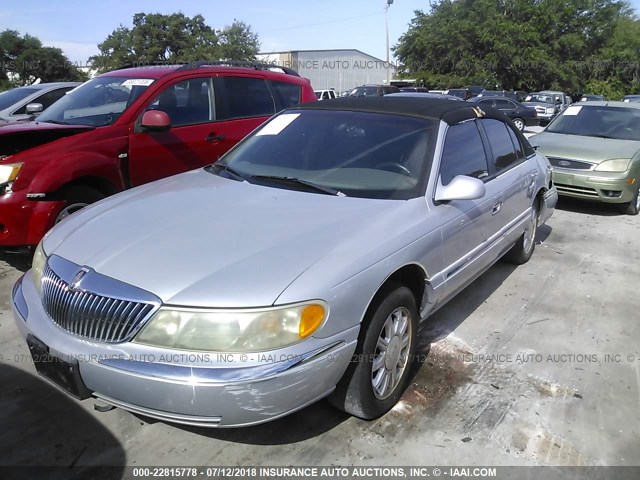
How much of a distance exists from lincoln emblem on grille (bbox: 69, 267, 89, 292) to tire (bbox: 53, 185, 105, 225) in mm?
2206

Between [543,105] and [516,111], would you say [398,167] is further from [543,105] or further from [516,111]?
[543,105]

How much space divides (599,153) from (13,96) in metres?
9.22

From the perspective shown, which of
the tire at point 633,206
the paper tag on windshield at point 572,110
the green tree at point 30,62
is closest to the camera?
the tire at point 633,206

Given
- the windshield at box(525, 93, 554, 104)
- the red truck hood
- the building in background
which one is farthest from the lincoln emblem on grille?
the building in background

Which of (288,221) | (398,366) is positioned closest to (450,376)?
(398,366)

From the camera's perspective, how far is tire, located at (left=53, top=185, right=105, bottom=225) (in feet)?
14.3

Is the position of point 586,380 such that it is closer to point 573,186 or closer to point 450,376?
point 450,376

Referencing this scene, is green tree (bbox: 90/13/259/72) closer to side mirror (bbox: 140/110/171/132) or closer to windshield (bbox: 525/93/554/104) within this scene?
windshield (bbox: 525/93/554/104)

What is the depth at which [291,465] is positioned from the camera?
Answer: 2480mm

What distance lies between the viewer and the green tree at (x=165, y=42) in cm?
5388

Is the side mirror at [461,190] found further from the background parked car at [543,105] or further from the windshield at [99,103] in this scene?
the background parked car at [543,105]

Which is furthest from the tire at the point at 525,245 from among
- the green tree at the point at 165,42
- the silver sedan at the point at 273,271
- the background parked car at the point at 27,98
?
the green tree at the point at 165,42

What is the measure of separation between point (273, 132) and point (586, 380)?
263cm

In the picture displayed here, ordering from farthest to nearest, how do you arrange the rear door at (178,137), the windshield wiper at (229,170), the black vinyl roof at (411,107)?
the rear door at (178,137), the black vinyl roof at (411,107), the windshield wiper at (229,170)
